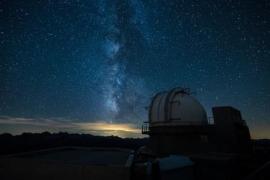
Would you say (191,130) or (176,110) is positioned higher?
(176,110)

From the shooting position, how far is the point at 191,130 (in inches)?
739

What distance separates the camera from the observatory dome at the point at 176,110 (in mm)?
19656

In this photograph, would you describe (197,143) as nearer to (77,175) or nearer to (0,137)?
(77,175)

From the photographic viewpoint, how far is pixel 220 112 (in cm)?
1994

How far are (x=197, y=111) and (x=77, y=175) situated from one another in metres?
14.6

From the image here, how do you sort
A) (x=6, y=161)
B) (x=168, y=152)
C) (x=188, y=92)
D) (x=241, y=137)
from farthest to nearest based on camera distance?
(x=188, y=92) → (x=241, y=137) → (x=168, y=152) → (x=6, y=161)

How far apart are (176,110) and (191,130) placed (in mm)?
2376

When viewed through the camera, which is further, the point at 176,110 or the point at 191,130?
the point at 176,110

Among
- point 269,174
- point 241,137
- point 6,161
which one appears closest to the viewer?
point 6,161

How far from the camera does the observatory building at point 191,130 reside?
18.9 metres

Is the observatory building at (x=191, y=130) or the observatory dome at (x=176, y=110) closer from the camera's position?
the observatory building at (x=191, y=130)

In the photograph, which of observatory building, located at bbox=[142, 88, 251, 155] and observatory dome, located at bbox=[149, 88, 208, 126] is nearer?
observatory building, located at bbox=[142, 88, 251, 155]

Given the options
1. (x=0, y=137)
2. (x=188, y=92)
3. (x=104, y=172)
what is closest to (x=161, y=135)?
(x=188, y=92)

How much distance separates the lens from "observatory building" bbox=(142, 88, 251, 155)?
62.1ft
